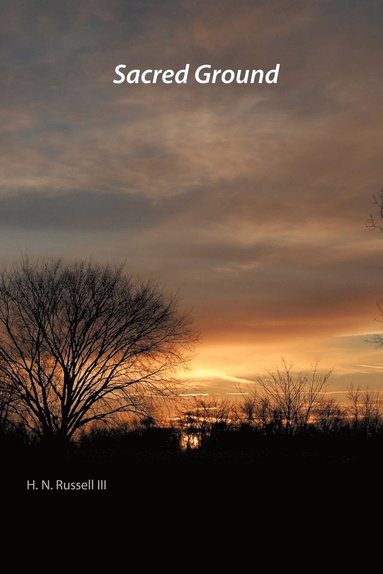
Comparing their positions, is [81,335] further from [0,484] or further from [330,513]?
[330,513]

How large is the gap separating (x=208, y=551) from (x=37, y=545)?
354 cm

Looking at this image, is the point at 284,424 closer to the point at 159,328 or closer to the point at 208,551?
the point at 159,328

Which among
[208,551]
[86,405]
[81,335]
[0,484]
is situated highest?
[81,335]

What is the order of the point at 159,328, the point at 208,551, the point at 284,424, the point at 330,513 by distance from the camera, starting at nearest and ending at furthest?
the point at 208,551, the point at 330,513, the point at 159,328, the point at 284,424

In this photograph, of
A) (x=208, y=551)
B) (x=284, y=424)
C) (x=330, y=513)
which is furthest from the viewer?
(x=284, y=424)

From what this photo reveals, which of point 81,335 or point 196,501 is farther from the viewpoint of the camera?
point 81,335

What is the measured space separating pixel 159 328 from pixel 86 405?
22.5 feet

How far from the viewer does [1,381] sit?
39000 millimetres

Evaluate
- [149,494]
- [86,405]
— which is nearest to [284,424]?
[86,405]

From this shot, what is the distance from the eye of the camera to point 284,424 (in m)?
46.8

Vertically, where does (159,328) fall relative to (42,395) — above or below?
above

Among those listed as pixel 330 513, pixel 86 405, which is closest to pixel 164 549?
pixel 330 513

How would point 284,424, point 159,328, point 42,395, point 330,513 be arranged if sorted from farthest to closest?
point 284,424, point 159,328, point 42,395, point 330,513

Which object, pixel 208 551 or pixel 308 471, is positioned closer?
pixel 208 551
